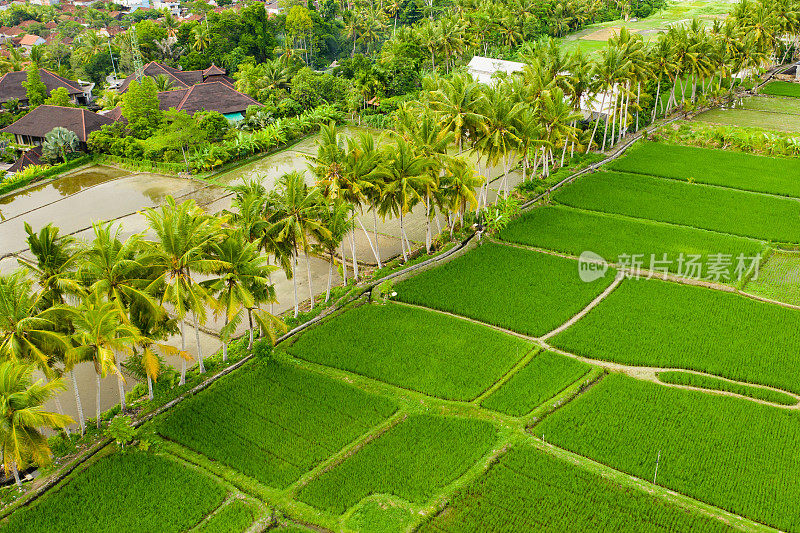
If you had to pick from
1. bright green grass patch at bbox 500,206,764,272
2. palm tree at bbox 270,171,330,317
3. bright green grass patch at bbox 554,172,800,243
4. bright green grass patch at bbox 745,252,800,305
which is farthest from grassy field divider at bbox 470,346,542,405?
bright green grass patch at bbox 554,172,800,243

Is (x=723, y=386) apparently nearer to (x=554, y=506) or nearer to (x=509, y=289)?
(x=554, y=506)

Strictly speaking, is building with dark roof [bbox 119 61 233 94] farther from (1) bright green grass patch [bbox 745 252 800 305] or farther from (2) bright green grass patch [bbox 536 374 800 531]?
(2) bright green grass patch [bbox 536 374 800 531]

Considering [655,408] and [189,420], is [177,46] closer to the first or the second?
[189,420]

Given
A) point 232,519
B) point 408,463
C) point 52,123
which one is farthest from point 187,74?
point 232,519

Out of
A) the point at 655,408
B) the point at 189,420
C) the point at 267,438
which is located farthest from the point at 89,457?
the point at 655,408

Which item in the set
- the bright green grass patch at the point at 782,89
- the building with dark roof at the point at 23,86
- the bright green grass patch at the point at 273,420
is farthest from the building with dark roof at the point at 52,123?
the bright green grass patch at the point at 782,89

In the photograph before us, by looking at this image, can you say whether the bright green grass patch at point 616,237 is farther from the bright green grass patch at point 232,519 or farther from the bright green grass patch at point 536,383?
the bright green grass patch at point 232,519
